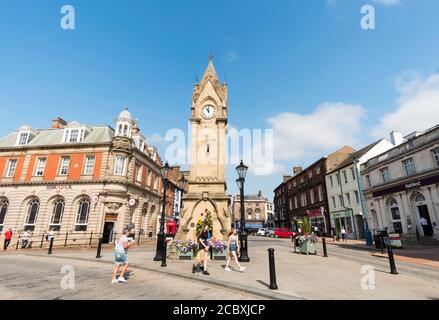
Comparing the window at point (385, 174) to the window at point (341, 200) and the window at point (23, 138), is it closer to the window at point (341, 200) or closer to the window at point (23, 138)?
the window at point (341, 200)

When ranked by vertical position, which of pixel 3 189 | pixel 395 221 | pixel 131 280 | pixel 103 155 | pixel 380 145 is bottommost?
pixel 131 280

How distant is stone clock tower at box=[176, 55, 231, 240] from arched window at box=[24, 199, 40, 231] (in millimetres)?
19499

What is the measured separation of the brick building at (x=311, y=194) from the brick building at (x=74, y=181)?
23118mm

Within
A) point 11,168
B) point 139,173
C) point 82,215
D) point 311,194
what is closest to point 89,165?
point 82,215

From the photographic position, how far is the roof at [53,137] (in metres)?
27.2

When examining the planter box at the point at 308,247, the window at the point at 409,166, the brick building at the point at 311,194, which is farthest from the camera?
the brick building at the point at 311,194

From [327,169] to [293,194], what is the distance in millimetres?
13305

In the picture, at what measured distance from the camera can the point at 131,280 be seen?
7.62 metres

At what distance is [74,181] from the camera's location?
24.6m

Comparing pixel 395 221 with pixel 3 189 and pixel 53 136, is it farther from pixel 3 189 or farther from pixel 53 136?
pixel 3 189

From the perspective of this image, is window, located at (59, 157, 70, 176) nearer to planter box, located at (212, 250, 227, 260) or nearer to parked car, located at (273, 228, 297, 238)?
planter box, located at (212, 250, 227, 260)

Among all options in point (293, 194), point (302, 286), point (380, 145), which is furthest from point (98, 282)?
point (293, 194)

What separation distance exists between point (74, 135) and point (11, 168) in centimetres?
814

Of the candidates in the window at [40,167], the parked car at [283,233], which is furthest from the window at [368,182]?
the window at [40,167]
